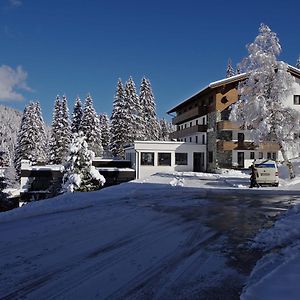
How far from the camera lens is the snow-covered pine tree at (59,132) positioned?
56188 mm

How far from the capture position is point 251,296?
191 inches

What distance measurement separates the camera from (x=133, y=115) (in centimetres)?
5838

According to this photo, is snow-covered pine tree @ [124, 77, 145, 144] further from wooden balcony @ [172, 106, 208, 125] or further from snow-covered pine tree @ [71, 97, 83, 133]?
snow-covered pine tree @ [71, 97, 83, 133]

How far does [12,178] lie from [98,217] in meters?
59.8

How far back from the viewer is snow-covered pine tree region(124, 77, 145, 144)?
187 ft

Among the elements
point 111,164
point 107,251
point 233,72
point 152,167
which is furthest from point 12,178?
point 107,251

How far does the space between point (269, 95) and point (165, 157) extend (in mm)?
16575

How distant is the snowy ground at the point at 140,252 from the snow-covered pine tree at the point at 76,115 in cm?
5105

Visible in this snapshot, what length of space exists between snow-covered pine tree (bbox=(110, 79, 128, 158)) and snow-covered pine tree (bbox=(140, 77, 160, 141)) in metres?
6.23

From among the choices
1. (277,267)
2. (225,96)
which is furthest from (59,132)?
(277,267)

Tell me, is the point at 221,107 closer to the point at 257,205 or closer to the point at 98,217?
the point at 257,205

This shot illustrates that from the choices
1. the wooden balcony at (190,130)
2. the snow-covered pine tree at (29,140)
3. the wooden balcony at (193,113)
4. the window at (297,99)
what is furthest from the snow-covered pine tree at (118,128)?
the window at (297,99)

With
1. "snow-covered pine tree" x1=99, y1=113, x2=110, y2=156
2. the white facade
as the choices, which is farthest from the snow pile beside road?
"snow-covered pine tree" x1=99, y1=113, x2=110, y2=156

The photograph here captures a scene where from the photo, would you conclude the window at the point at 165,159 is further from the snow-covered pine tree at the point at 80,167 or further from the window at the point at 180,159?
the snow-covered pine tree at the point at 80,167
